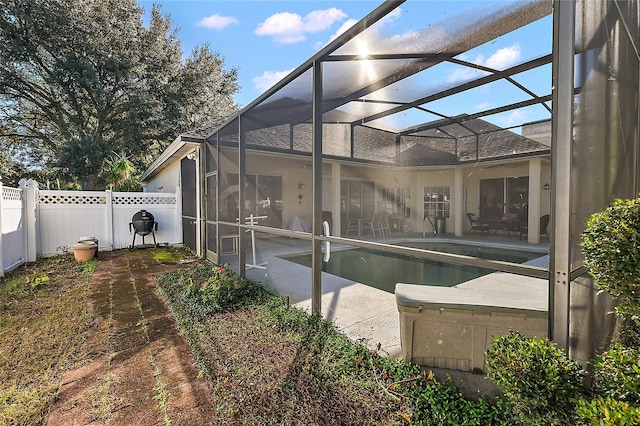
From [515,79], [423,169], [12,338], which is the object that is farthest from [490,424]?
[423,169]

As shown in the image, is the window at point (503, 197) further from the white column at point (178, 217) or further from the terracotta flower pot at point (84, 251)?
the terracotta flower pot at point (84, 251)

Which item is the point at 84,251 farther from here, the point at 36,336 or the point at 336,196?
the point at 336,196

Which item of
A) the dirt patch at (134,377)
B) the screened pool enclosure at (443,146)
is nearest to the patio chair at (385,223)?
the screened pool enclosure at (443,146)

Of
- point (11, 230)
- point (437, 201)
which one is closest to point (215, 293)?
point (437, 201)

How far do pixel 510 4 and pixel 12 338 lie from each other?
550 centimetres

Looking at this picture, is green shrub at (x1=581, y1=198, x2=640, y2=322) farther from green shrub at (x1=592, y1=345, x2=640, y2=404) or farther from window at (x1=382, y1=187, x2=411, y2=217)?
window at (x1=382, y1=187, x2=411, y2=217)

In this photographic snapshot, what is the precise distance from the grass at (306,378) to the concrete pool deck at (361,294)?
0.23 m

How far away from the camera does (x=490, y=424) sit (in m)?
1.68

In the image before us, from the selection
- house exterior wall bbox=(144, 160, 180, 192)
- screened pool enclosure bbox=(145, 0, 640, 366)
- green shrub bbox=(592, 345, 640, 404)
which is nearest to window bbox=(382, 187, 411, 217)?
screened pool enclosure bbox=(145, 0, 640, 366)

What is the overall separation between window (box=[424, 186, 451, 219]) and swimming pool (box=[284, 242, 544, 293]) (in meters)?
0.90

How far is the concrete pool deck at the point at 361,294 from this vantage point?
2668 mm

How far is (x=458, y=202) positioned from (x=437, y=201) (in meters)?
0.68

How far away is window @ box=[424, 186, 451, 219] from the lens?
558cm

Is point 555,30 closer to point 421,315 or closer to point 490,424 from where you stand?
point 421,315
